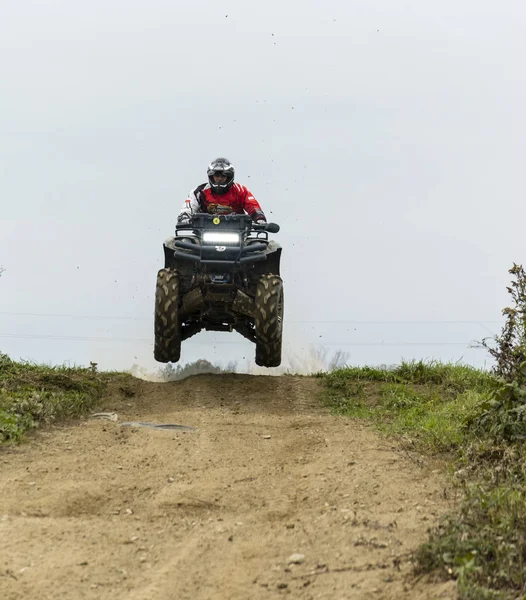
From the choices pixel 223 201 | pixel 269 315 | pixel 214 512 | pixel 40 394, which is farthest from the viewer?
pixel 223 201

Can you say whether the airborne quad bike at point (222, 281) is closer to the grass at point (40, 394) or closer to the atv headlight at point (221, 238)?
the atv headlight at point (221, 238)

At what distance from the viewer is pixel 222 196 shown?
12.0 metres

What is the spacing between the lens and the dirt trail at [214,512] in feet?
13.6

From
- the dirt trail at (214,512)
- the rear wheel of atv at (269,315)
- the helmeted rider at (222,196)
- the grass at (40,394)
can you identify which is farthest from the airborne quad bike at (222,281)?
the dirt trail at (214,512)

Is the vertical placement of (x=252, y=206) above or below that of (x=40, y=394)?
above

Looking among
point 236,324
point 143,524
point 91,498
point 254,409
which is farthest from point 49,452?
point 236,324

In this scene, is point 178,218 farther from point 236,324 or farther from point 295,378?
point 295,378

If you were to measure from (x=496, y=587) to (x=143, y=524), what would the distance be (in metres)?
2.17

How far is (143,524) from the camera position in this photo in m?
5.12

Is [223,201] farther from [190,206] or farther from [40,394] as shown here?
[40,394]

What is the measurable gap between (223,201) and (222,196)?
7cm

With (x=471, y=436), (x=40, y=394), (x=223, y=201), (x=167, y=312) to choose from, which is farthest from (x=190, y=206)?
(x=471, y=436)

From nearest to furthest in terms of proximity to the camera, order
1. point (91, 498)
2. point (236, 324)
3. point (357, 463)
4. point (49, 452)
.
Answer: point (91, 498), point (357, 463), point (49, 452), point (236, 324)

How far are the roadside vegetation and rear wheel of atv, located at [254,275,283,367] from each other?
37.4 inches
